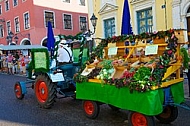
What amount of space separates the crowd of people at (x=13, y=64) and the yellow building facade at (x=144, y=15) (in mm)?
5394

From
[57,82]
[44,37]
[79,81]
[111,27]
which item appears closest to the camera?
[79,81]

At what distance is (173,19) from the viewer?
40.6 feet

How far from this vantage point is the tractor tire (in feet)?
21.9

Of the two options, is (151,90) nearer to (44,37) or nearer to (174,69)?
(174,69)

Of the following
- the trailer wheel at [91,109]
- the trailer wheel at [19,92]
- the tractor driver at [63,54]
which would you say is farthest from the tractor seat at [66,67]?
the trailer wheel at [19,92]

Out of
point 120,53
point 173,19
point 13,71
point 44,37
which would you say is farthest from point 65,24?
point 120,53

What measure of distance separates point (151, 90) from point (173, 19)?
897 centimetres

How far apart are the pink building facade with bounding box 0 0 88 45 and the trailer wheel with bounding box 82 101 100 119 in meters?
22.2

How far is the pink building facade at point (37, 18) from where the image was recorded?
27.1 metres

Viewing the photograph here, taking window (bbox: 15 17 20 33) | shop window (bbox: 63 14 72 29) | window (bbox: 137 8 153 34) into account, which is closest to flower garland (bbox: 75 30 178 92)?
window (bbox: 137 8 153 34)

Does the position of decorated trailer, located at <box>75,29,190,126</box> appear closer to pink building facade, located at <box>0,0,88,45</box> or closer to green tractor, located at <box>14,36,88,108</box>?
green tractor, located at <box>14,36,88,108</box>

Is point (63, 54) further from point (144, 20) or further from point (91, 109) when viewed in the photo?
point (144, 20)

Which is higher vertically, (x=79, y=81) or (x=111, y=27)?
(x=111, y=27)

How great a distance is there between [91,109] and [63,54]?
200 centimetres
